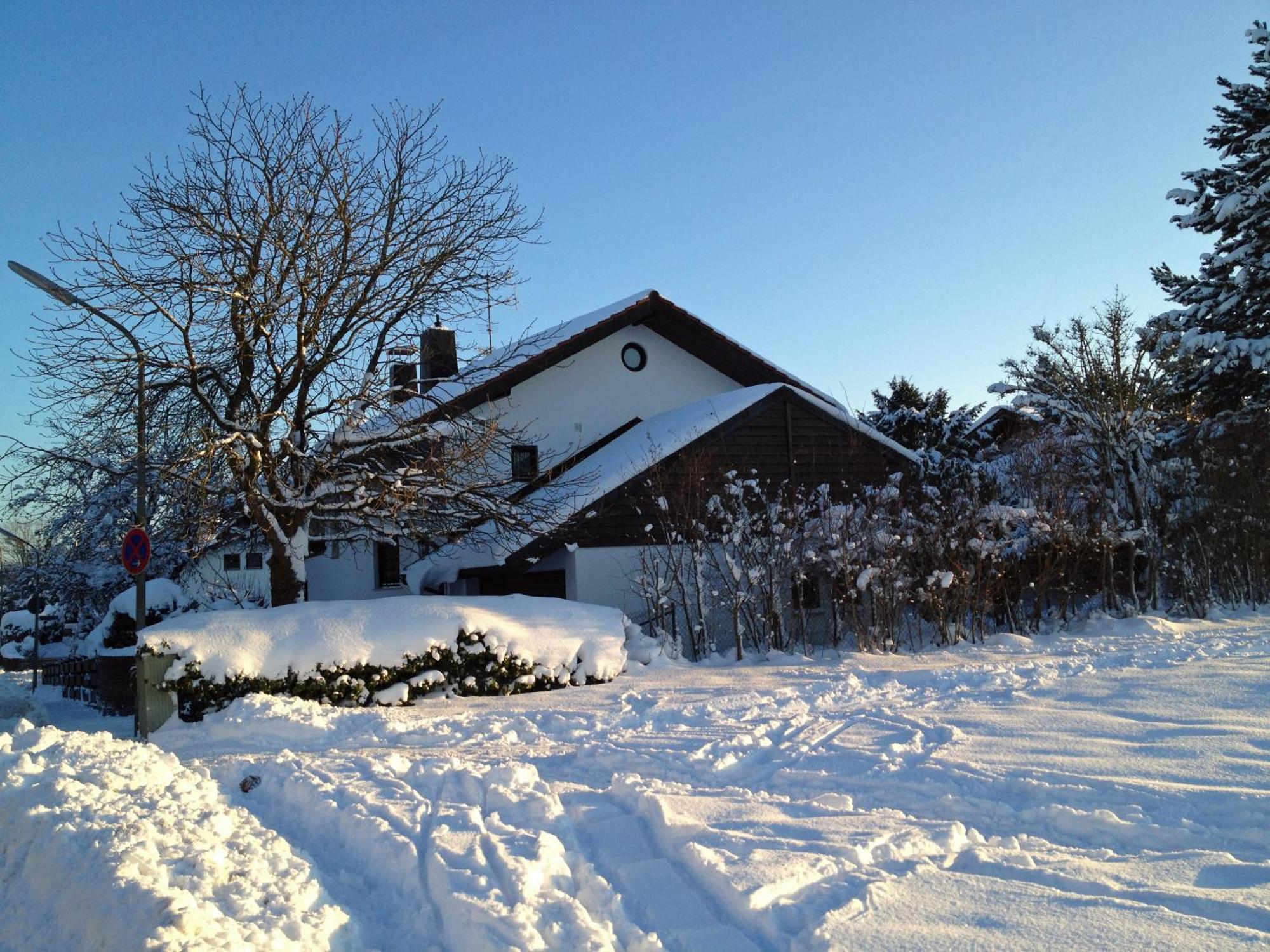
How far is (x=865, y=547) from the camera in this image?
1511 cm

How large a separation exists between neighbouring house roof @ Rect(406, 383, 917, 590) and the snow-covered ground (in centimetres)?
616

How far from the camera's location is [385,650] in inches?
464

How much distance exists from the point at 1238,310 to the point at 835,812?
23869 mm

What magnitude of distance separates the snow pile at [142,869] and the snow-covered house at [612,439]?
31.1 feet

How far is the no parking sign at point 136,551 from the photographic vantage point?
39.2 feet

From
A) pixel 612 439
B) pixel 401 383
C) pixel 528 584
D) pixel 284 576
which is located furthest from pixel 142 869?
pixel 612 439

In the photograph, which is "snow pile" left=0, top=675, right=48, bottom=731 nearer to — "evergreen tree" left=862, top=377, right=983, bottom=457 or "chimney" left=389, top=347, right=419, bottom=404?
"chimney" left=389, top=347, right=419, bottom=404

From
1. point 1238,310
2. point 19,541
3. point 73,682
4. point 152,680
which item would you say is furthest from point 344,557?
point 1238,310

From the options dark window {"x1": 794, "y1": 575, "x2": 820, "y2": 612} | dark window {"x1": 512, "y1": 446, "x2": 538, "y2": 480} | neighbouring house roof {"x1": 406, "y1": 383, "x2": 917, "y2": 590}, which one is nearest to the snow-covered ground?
dark window {"x1": 794, "y1": 575, "x2": 820, "y2": 612}

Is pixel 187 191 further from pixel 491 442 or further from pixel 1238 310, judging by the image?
pixel 1238 310

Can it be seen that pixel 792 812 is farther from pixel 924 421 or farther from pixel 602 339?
pixel 924 421

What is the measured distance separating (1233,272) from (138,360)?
25.1 m

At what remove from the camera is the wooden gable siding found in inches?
682

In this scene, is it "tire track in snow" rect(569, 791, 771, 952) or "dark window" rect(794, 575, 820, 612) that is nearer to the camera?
"tire track in snow" rect(569, 791, 771, 952)
